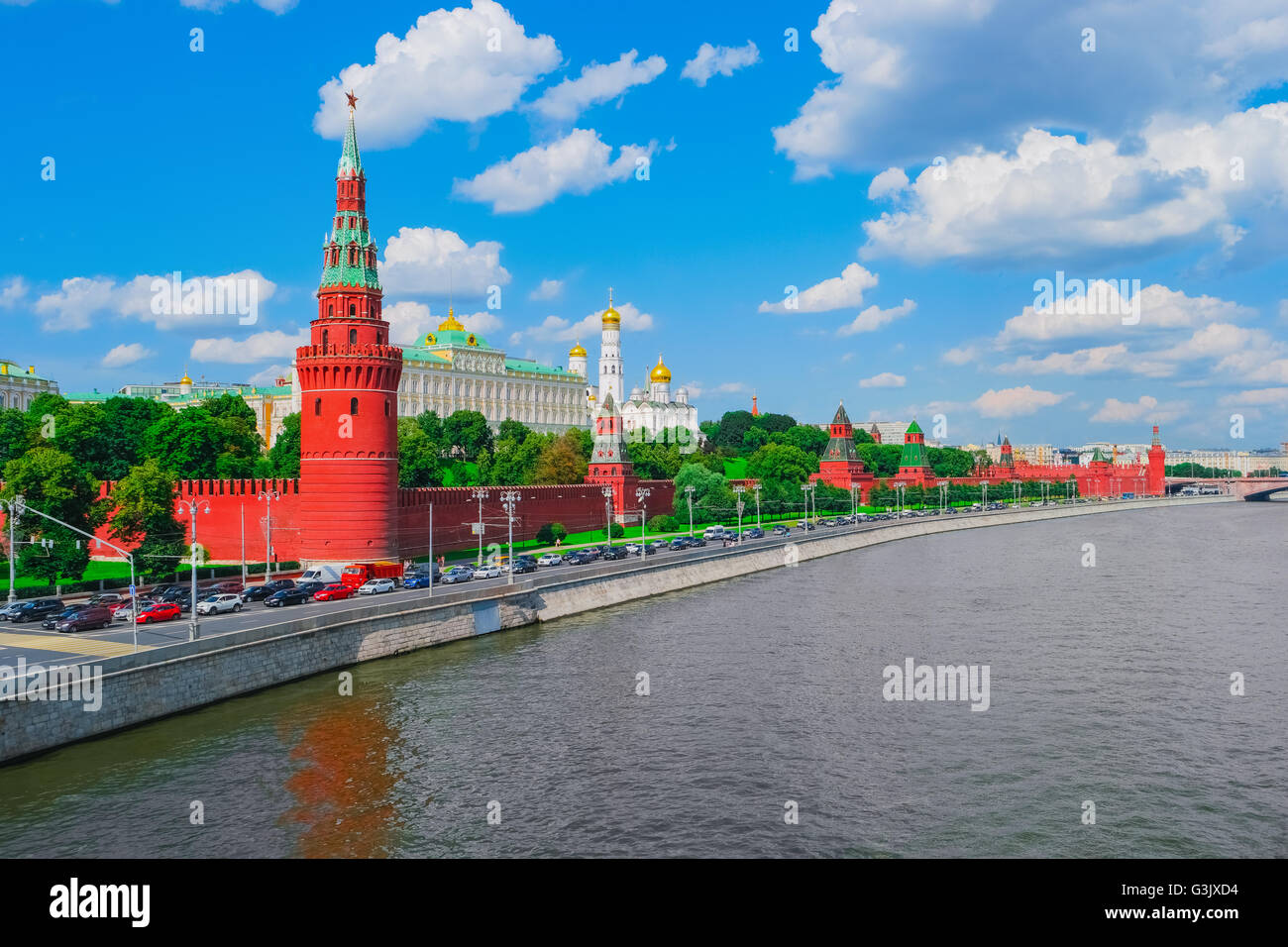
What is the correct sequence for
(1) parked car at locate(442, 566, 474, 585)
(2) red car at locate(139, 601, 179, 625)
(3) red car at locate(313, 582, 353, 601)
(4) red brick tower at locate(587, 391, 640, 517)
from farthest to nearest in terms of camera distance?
(4) red brick tower at locate(587, 391, 640, 517) < (1) parked car at locate(442, 566, 474, 585) < (3) red car at locate(313, 582, 353, 601) < (2) red car at locate(139, 601, 179, 625)

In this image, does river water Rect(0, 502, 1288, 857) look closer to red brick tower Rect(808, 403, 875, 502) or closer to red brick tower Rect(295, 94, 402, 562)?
red brick tower Rect(295, 94, 402, 562)

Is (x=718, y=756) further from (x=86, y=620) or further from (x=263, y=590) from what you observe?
(x=263, y=590)

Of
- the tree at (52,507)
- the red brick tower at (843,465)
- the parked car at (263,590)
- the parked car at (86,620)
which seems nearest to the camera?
the parked car at (86,620)

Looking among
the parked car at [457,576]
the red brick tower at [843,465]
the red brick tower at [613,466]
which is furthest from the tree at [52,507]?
the red brick tower at [843,465]

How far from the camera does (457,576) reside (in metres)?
48.2

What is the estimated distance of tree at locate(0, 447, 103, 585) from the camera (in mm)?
45125

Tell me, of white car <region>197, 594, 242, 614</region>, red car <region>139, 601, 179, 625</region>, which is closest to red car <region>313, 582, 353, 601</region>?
white car <region>197, 594, 242, 614</region>

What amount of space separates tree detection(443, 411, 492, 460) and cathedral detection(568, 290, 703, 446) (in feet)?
133

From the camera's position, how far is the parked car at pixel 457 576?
47469 mm

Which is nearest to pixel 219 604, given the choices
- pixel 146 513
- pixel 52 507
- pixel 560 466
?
pixel 146 513

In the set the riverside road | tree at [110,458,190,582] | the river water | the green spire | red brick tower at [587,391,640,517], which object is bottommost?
the river water

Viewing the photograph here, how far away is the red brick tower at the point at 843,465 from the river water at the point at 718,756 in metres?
86.0

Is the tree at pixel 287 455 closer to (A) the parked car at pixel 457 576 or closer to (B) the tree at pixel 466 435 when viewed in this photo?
(B) the tree at pixel 466 435
